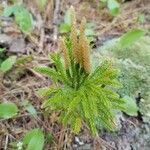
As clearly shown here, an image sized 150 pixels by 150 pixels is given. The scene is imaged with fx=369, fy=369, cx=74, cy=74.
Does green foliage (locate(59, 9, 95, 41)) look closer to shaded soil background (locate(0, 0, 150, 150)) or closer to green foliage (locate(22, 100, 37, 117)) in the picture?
shaded soil background (locate(0, 0, 150, 150))

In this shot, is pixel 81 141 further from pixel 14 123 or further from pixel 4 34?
pixel 4 34

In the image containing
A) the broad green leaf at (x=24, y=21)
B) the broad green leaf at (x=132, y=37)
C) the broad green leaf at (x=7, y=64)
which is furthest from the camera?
the broad green leaf at (x=24, y=21)

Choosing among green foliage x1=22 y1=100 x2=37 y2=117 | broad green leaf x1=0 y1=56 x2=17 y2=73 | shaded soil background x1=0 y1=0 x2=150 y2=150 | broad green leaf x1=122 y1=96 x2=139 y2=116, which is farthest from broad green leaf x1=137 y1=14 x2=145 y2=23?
green foliage x1=22 y1=100 x2=37 y2=117

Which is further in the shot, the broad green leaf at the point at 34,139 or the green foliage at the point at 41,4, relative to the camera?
the green foliage at the point at 41,4

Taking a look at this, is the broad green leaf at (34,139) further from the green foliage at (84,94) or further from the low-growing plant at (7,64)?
the low-growing plant at (7,64)

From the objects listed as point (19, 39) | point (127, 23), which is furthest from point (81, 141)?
point (127, 23)

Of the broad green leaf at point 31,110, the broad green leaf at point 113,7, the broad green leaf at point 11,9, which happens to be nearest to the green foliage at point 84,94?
the broad green leaf at point 31,110

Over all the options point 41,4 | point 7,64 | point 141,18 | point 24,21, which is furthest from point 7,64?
point 141,18
